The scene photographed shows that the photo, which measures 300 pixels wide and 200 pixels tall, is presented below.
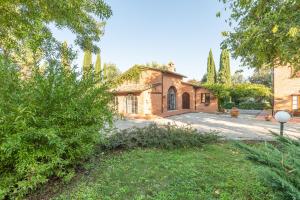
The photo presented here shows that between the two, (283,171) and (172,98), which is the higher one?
(172,98)

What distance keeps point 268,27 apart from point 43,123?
6.28 meters

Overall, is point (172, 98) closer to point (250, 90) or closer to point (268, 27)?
point (250, 90)

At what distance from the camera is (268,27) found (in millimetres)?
5918

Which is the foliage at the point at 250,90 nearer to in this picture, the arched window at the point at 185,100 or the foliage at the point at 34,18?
the arched window at the point at 185,100

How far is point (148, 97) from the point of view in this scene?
20016 mm

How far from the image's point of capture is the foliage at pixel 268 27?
5.54 metres

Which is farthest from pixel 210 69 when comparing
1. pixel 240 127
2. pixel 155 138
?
pixel 155 138

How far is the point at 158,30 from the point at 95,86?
47.4 ft

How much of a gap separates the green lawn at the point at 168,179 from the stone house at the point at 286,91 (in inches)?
672

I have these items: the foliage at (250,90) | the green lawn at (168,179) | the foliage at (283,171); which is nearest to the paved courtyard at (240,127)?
the green lawn at (168,179)

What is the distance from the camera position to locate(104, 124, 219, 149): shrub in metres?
6.19

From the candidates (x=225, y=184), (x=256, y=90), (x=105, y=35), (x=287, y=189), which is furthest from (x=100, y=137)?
(x=256, y=90)

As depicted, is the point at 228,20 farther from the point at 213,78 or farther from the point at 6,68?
the point at 213,78

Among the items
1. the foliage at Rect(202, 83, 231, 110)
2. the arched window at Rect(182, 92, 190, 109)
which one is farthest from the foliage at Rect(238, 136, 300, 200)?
the arched window at Rect(182, 92, 190, 109)
